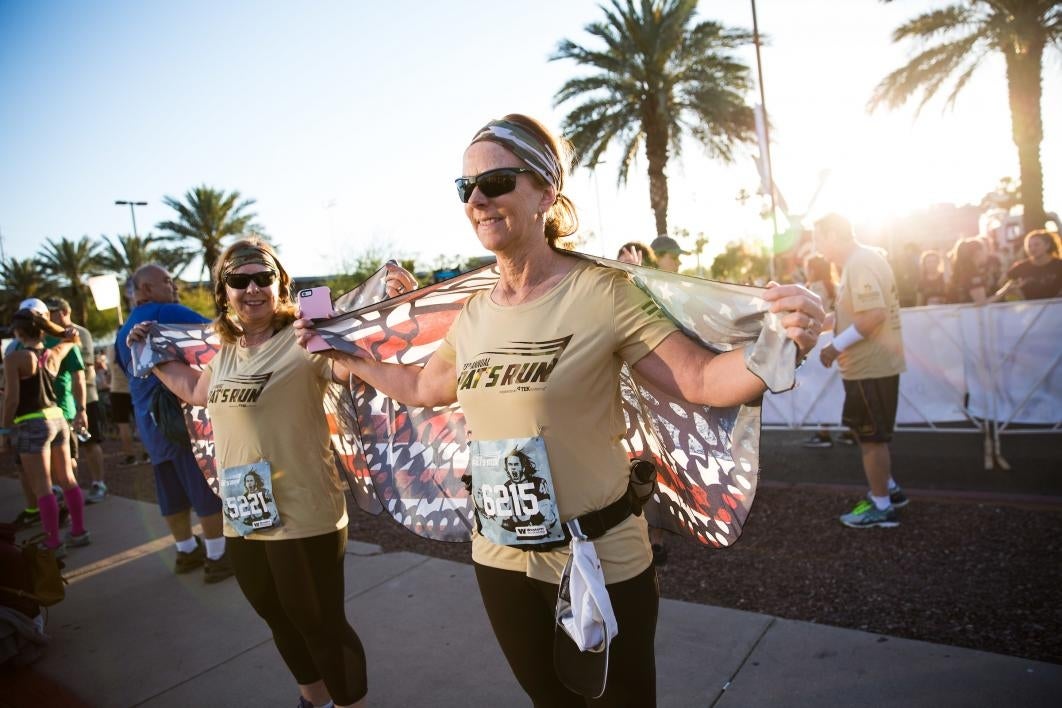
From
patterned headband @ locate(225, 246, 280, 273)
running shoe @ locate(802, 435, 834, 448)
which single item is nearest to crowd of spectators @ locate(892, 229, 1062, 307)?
running shoe @ locate(802, 435, 834, 448)

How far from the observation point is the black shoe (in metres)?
4.84

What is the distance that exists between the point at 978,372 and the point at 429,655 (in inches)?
223

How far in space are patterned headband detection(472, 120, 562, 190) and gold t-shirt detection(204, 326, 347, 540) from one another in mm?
1278

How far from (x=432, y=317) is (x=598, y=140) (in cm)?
1646

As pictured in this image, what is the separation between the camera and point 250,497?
8.52 feet

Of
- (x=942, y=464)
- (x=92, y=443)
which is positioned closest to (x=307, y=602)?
(x=942, y=464)

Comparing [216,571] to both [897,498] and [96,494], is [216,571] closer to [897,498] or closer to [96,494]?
[96,494]

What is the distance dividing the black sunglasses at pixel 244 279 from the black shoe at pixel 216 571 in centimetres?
297

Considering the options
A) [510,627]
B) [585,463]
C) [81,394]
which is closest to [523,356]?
[585,463]

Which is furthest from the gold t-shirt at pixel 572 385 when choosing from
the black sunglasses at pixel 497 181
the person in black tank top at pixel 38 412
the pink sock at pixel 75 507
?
the pink sock at pixel 75 507

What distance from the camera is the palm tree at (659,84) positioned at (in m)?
16.7

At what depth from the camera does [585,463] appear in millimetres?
1794

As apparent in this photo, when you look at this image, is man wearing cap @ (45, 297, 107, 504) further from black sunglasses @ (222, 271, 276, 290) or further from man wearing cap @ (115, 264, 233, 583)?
black sunglasses @ (222, 271, 276, 290)

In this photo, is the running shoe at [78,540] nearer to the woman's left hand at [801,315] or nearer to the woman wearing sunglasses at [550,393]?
the woman wearing sunglasses at [550,393]
